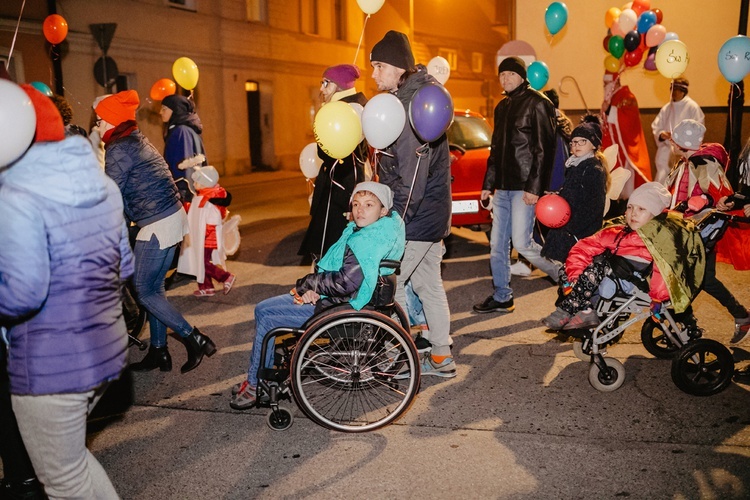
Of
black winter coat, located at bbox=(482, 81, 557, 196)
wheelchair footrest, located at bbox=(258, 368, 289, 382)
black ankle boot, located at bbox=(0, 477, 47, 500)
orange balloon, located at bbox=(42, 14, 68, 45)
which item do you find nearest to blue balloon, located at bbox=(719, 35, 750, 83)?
black winter coat, located at bbox=(482, 81, 557, 196)

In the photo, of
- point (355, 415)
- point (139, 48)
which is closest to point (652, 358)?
point (355, 415)

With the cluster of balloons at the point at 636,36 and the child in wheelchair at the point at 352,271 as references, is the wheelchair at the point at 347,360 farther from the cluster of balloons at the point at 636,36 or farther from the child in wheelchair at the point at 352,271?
the cluster of balloons at the point at 636,36

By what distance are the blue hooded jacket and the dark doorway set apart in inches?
858

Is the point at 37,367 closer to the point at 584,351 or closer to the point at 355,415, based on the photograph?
the point at 355,415

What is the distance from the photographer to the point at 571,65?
11.1 metres

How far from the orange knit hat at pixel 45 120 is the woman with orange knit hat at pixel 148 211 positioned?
1.90 meters

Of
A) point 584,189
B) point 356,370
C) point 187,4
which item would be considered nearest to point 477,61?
point 187,4

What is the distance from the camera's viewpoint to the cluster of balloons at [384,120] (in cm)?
392

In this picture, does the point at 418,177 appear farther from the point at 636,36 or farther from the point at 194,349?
the point at 636,36

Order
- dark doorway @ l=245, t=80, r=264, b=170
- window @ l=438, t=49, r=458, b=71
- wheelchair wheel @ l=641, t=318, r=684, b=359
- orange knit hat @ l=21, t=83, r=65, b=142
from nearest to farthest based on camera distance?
orange knit hat @ l=21, t=83, r=65, b=142, wheelchair wheel @ l=641, t=318, r=684, b=359, dark doorway @ l=245, t=80, r=264, b=170, window @ l=438, t=49, r=458, b=71

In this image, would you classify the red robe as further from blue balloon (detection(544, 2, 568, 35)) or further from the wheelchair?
the wheelchair

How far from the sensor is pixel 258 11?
23156mm

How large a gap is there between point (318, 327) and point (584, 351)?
6.26 feet

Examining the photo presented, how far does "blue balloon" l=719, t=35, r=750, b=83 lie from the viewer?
5.89 metres
